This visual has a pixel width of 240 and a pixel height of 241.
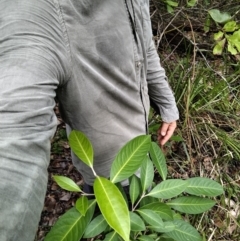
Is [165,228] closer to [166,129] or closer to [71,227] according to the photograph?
[71,227]

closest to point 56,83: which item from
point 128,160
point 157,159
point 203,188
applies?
point 128,160

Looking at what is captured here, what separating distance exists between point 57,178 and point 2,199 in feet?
1.08

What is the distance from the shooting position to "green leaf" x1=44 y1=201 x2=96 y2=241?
2.58 ft

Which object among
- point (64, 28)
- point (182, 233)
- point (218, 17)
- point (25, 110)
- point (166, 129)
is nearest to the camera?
point (25, 110)

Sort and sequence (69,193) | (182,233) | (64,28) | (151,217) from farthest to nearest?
1. (69,193)
2. (182,233)
3. (151,217)
4. (64,28)

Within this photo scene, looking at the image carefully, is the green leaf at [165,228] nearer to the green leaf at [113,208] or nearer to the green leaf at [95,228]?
the green leaf at [95,228]

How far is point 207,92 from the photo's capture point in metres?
2.19

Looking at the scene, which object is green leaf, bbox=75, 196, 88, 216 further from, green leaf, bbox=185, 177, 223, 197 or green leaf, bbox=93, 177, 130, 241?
green leaf, bbox=185, 177, 223, 197

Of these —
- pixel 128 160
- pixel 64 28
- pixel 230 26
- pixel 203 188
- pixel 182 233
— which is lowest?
pixel 182 233

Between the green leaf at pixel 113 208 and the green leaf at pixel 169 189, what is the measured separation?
0.94 feet

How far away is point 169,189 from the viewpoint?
870 millimetres

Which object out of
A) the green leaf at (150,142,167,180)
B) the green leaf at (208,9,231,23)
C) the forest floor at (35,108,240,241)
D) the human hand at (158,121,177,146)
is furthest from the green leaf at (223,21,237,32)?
the green leaf at (150,142,167,180)

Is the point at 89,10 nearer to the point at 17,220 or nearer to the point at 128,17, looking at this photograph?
the point at 128,17

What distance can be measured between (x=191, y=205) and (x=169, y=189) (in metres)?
0.15
